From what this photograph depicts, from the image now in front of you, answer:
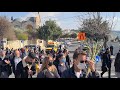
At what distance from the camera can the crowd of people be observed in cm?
1600

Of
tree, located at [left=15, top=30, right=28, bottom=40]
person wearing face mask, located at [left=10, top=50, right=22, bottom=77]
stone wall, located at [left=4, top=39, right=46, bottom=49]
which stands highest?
tree, located at [left=15, top=30, right=28, bottom=40]

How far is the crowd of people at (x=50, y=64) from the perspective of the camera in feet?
52.5

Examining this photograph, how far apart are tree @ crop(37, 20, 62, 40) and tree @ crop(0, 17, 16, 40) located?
0.85 metres

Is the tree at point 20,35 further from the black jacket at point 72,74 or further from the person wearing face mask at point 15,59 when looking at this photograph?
the black jacket at point 72,74

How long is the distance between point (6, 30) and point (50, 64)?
→ 5.76ft

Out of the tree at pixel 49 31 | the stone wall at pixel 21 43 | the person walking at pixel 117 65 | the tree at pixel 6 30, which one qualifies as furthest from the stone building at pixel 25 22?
the person walking at pixel 117 65

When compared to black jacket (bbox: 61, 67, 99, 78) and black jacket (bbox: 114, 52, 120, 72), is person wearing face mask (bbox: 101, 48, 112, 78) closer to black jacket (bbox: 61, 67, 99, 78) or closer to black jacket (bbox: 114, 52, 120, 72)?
black jacket (bbox: 114, 52, 120, 72)

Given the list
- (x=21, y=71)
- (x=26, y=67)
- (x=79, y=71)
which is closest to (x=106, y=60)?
(x=79, y=71)

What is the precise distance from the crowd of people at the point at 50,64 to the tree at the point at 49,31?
49 centimetres

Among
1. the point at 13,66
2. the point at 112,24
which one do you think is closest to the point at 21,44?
the point at 13,66

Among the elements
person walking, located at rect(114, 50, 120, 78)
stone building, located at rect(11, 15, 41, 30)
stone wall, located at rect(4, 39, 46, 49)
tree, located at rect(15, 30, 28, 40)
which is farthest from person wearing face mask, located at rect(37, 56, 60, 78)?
person walking, located at rect(114, 50, 120, 78)
